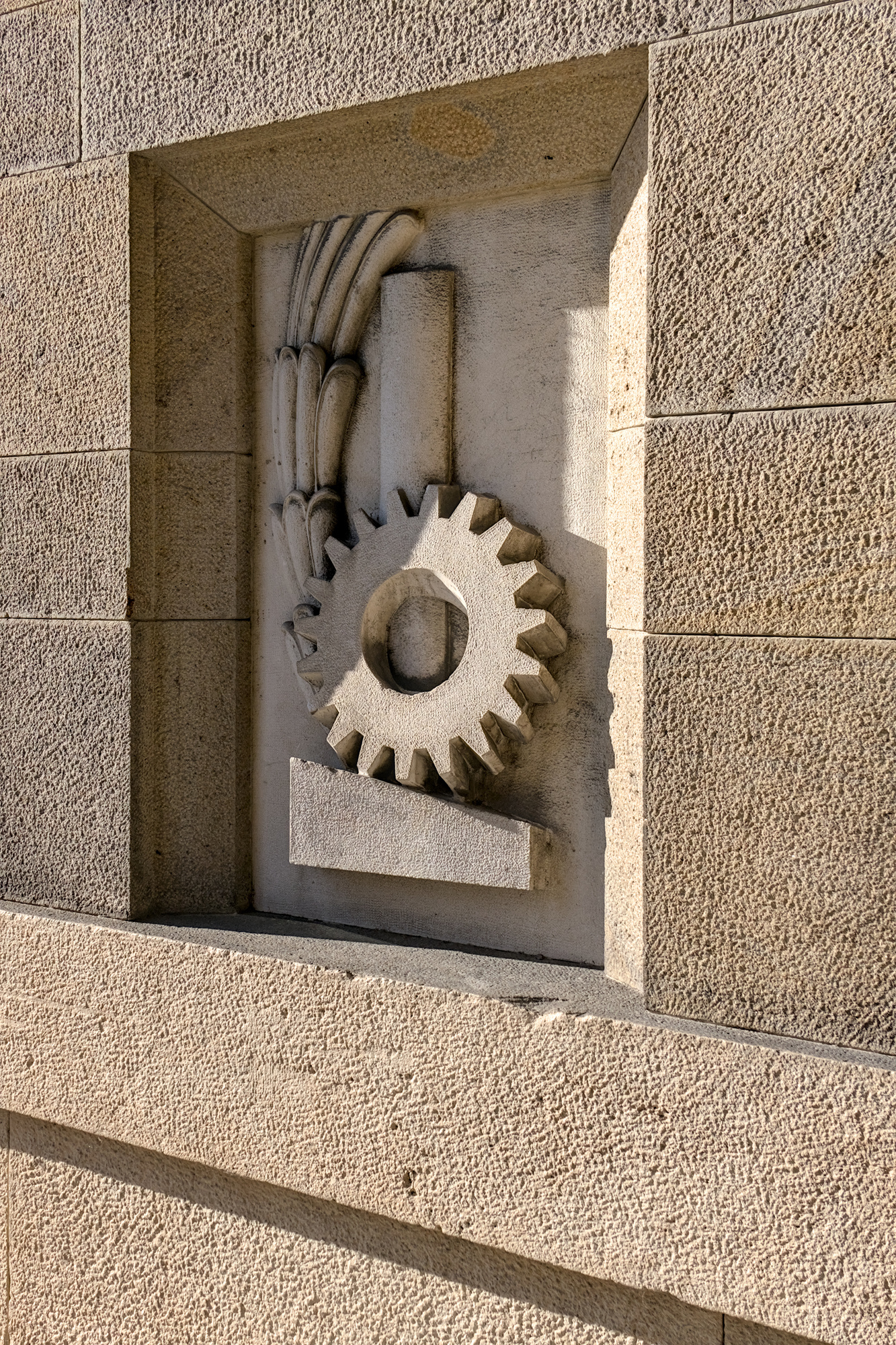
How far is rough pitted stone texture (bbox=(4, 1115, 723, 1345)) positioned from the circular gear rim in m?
0.93

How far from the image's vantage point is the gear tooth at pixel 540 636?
2.46 m

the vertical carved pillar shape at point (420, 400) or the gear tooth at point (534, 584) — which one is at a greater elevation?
the vertical carved pillar shape at point (420, 400)

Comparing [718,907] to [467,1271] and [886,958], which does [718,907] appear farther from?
[467,1271]

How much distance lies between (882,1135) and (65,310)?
2555 mm

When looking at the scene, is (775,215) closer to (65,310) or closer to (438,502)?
(438,502)

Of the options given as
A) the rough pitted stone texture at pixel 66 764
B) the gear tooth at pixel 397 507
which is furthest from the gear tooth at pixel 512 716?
the rough pitted stone texture at pixel 66 764

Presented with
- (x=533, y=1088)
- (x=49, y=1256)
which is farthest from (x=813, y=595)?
(x=49, y=1256)

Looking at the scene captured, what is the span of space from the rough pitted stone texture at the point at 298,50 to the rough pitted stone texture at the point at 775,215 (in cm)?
15

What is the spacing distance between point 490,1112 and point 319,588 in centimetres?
125

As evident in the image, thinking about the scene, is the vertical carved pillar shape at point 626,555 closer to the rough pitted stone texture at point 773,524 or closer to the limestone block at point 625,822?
the limestone block at point 625,822

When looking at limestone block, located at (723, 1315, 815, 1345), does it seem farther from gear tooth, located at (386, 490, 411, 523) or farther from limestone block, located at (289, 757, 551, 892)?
gear tooth, located at (386, 490, 411, 523)

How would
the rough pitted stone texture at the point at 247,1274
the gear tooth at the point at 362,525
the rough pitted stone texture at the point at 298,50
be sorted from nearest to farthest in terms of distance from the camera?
the rough pitted stone texture at the point at 298,50
the rough pitted stone texture at the point at 247,1274
the gear tooth at the point at 362,525

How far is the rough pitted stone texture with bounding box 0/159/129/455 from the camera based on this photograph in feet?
9.15

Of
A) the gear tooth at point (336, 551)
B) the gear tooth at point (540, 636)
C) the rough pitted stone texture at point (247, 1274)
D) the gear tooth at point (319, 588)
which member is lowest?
the rough pitted stone texture at point (247, 1274)
